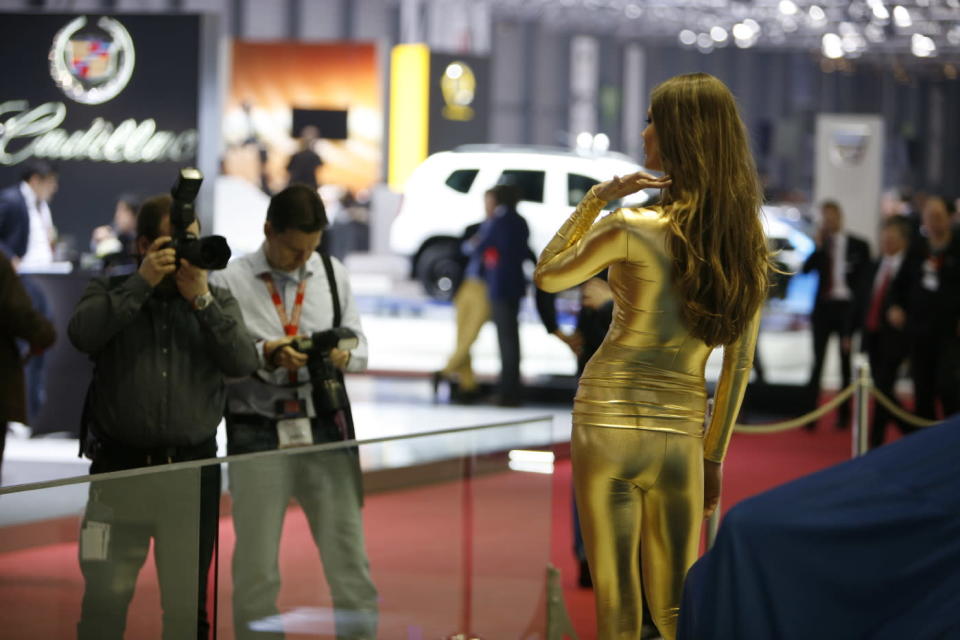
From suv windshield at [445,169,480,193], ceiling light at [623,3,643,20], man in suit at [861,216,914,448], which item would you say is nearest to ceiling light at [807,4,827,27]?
ceiling light at [623,3,643,20]

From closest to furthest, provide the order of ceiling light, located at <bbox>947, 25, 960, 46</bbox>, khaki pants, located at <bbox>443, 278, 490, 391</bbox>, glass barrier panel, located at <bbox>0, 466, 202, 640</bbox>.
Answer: glass barrier panel, located at <bbox>0, 466, 202, 640</bbox> → khaki pants, located at <bbox>443, 278, 490, 391</bbox> → ceiling light, located at <bbox>947, 25, 960, 46</bbox>

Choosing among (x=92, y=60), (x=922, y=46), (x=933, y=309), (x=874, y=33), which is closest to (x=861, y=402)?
(x=933, y=309)

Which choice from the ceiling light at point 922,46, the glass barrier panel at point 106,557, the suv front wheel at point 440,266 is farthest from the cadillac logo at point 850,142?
the glass barrier panel at point 106,557

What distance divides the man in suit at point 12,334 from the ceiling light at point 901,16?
802 inches

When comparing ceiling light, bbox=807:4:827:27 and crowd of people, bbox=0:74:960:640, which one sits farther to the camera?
ceiling light, bbox=807:4:827:27

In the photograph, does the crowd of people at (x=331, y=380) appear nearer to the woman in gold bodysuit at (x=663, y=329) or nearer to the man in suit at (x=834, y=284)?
the woman in gold bodysuit at (x=663, y=329)

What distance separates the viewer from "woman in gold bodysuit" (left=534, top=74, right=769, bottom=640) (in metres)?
2.45

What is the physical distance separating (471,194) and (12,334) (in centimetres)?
747

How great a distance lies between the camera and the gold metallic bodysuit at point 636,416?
2.47 metres

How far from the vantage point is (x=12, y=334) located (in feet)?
13.7

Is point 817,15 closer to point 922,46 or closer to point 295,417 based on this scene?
point 922,46

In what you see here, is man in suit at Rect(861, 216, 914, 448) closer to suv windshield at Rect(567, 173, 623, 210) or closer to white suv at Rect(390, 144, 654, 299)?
white suv at Rect(390, 144, 654, 299)

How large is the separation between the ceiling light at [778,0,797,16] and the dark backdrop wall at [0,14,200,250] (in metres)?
17.5

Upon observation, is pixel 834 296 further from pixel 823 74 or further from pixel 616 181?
pixel 823 74
